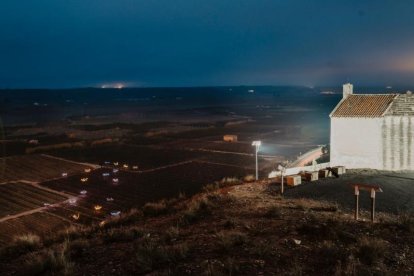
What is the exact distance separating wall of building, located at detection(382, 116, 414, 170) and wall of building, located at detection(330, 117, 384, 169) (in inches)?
11.0

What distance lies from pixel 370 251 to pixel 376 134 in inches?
661

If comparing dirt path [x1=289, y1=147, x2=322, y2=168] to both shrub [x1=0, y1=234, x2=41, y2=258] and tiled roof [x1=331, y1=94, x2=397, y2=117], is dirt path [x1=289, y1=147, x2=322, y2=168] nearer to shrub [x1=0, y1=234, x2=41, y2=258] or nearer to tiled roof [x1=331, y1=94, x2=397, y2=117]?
tiled roof [x1=331, y1=94, x2=397, y2=117]

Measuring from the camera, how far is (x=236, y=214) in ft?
52.7

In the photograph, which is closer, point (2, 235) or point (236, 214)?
point (236, 214)

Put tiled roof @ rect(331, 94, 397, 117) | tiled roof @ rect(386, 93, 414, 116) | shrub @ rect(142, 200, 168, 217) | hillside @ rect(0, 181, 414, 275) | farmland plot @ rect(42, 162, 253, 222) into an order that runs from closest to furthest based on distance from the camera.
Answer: hillside @ rect(0, 181, 414, 275) → shrub @ rect(142, 200, 168, 217) → farmland plot @ rect(42, 162, 253, 222) → tiled roof @ rect(386, 93, 414, 116) → tiled roof @ rect(331, 94, 397, 117)

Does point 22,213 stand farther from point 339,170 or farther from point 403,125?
point 403,125

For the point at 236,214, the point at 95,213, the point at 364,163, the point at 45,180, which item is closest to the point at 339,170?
the point at 364,163

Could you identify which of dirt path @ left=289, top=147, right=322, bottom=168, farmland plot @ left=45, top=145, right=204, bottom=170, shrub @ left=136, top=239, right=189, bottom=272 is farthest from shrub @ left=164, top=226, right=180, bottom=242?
farmland plot @ left=45, top=145, right=204, bottom=170

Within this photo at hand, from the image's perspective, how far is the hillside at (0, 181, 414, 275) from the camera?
32.2 feet

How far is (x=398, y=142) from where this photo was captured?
25422mm

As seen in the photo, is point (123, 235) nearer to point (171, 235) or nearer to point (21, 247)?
point (171, 235)

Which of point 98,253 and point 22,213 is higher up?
point 98,253

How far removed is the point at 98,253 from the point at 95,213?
1114 cm

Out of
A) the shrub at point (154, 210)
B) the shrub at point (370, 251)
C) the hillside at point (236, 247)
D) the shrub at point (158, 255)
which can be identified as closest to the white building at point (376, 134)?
the hillside at point (236, 247)
